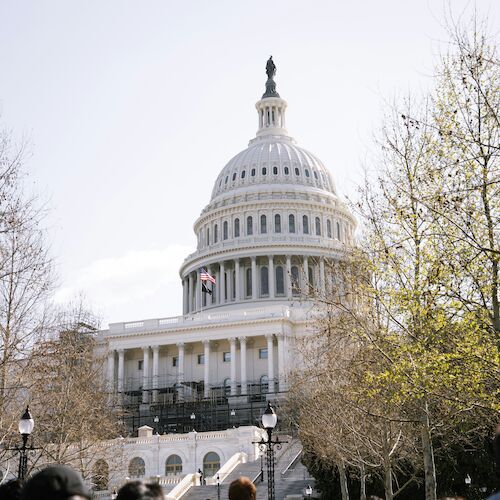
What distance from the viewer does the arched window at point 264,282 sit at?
11625cm

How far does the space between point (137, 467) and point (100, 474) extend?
1130cm

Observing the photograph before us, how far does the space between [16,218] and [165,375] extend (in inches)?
2951

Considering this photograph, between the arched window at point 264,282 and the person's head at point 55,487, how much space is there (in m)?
111

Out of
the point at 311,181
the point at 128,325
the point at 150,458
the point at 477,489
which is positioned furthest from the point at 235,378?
the point at 477,489

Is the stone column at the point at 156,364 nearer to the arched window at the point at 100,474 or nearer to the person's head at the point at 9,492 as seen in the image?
the arched window at the point at 100,474

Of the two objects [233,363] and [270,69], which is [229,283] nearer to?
[233,363]

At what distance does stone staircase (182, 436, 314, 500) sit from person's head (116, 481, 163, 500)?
143 feet

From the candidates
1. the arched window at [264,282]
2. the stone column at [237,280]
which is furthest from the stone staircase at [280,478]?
the stone column at [237,280]

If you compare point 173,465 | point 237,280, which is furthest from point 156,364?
point 173,465

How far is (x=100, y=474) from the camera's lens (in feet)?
177

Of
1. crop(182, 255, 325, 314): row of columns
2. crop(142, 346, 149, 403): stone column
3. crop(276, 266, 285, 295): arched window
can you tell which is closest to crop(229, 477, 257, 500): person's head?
crop(142, 346, 149, 403): stone column

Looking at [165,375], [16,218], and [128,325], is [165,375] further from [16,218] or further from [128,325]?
[16,218]

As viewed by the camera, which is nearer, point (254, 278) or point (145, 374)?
point (145, 374)

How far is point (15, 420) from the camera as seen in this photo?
3556 centimetres
